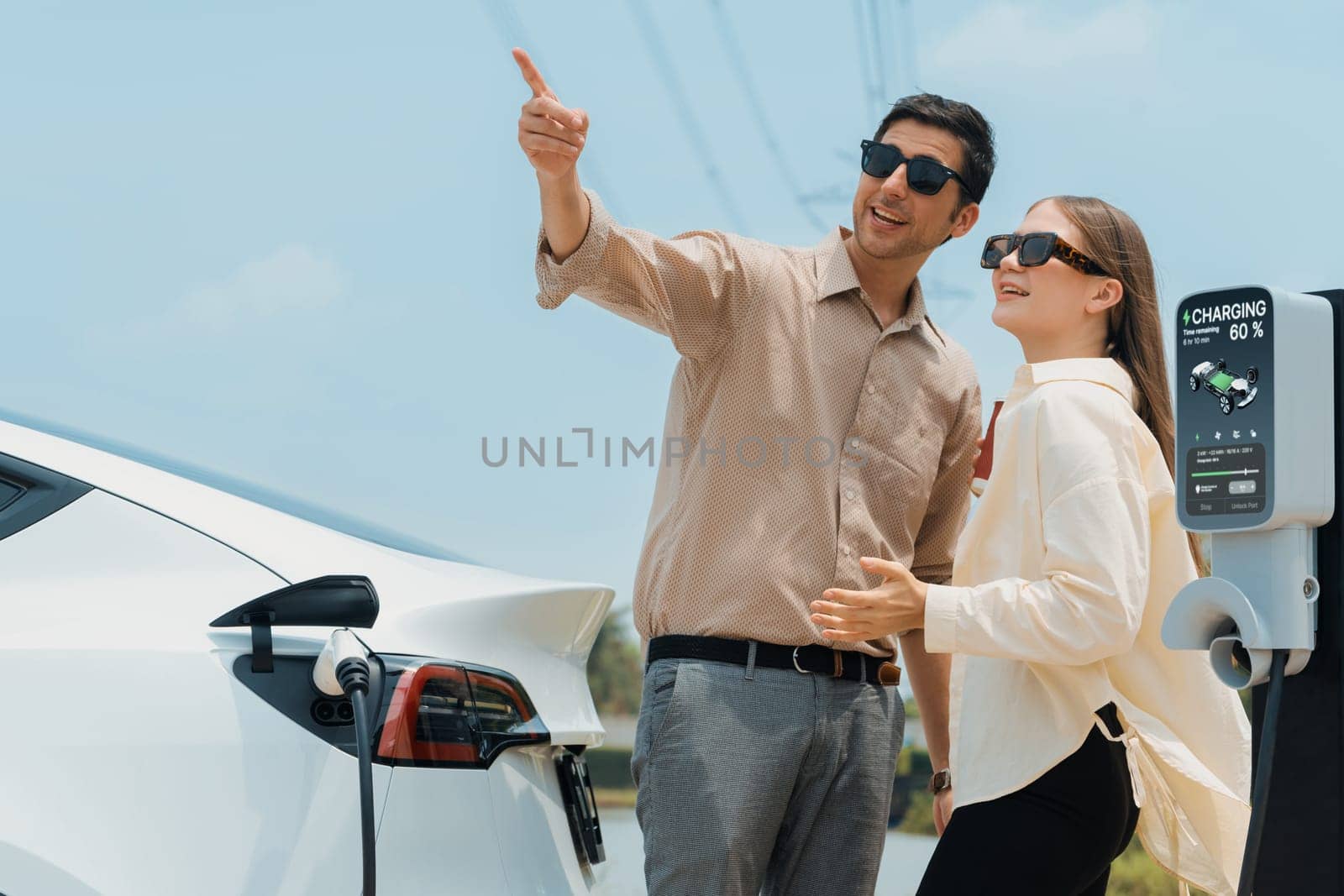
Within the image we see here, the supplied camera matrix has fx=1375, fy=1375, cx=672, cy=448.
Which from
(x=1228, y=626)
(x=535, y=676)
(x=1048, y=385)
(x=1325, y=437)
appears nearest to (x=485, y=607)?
(x=535, y=676)

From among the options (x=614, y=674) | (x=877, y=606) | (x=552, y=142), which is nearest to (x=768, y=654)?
(x=877, y=606)

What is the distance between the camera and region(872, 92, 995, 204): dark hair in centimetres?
283

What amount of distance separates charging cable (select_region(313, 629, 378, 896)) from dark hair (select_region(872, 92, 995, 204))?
1.57m

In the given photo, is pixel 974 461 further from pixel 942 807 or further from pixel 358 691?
pixel 358 691

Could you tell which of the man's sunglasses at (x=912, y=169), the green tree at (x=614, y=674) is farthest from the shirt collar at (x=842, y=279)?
the green tree at (x=614, y=674)

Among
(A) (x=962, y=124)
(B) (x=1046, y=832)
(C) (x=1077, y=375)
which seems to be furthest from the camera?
(A) (x=962, y=124)

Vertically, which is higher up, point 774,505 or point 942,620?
point 774,505

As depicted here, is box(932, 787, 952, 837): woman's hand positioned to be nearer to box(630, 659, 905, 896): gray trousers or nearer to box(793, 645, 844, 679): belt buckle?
box(630, 659, 905, 896): gray trousers

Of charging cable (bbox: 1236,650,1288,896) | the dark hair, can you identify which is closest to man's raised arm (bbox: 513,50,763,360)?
the dark hair

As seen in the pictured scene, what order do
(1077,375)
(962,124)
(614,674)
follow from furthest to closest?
(614,674) → (962,124) → (1077,375)

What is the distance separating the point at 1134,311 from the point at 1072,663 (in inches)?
27.3

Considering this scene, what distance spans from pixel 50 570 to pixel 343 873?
2.09ft

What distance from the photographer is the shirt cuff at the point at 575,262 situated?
2.29m

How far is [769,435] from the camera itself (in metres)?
2.54
